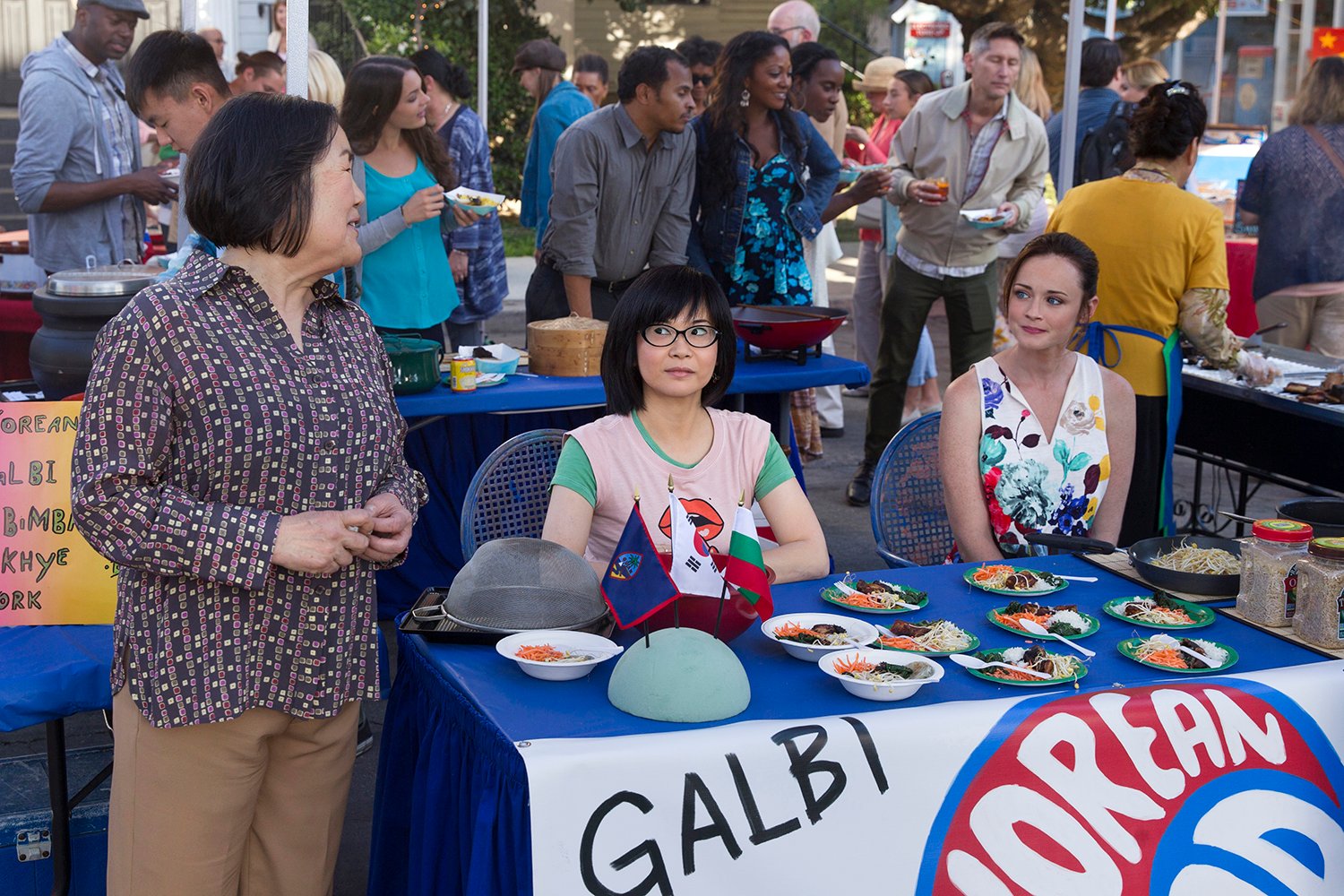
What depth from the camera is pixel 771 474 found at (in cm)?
304

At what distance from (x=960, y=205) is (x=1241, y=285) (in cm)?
295

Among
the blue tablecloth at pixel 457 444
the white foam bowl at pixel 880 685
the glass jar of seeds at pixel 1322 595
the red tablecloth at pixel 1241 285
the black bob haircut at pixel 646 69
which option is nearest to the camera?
the white foam bowl at pixel 880 685

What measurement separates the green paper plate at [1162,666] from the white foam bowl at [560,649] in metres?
0.92

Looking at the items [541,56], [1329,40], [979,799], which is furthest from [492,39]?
[979,799]

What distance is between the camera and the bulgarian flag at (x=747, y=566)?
2.36 meters

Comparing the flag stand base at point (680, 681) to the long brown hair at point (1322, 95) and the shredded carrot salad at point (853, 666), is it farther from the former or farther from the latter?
the long brown hair at point (1322, 95)

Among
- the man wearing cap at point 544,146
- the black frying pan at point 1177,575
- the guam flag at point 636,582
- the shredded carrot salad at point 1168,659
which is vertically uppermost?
the man wearing cap at point 544,146

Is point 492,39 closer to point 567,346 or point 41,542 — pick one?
point 567,346

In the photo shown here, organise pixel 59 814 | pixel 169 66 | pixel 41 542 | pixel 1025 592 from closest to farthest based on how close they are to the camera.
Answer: pixel 59 814, pixel 1025 592, pixel 41 542, pixel 169 66

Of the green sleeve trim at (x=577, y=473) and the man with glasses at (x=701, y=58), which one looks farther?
the man with glasses at (x=701, y=58)

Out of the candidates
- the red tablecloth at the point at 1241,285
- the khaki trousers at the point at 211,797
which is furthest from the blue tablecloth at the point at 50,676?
the red tablecloth at the point at 1241,285

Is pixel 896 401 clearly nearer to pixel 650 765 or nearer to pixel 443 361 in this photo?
pixel 443 361

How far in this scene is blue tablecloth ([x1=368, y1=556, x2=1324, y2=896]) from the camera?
204 cm

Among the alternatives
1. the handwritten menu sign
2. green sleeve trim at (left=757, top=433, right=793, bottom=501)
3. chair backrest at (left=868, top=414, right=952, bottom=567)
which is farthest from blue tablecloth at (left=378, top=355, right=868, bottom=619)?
the handwritten menu sign
